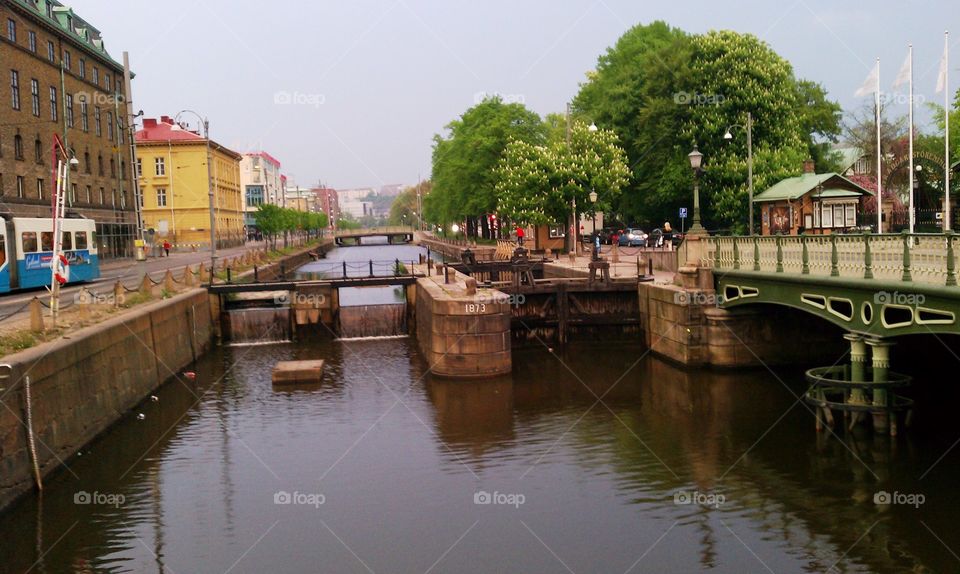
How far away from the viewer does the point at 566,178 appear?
166ft

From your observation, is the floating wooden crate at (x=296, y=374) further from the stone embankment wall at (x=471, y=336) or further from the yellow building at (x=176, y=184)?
the yellow building at (x=176, y=184)

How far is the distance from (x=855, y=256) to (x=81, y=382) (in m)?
16.5

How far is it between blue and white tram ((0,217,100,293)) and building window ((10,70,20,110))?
15.5m

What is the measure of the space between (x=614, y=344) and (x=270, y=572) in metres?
21.7

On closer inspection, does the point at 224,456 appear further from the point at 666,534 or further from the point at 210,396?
the point at 666,534

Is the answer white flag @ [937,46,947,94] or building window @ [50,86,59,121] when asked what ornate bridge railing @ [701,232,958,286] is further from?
building window @ [50,86,59,121]

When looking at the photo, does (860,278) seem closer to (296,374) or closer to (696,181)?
(696,181)

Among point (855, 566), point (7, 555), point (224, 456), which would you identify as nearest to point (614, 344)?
point (224, 456)

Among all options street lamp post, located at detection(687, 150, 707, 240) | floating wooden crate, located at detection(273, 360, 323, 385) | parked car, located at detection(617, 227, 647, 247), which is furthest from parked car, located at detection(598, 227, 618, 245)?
floating wooden crate, located at detection(273, 360, 323, 385)

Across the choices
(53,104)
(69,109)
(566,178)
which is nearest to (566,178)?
(566,178)

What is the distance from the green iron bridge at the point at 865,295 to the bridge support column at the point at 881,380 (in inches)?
0.8

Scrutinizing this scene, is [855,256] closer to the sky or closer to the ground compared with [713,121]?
closer to the ground

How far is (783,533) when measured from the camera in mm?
13703

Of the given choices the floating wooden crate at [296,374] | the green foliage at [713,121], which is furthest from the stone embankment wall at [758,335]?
Result: the green foliage at [713,121]
